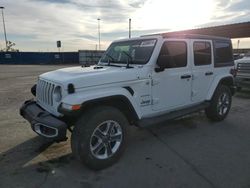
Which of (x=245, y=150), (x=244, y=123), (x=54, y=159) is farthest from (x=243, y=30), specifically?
(x=54, y=159)

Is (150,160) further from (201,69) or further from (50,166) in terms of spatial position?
(201,69)

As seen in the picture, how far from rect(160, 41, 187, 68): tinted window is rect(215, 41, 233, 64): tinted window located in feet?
4.29

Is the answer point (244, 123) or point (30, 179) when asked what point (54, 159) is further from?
point (244, 123)

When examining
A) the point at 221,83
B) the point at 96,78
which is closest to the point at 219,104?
the point at 221,83

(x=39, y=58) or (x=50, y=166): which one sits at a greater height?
(x=39, y=58)

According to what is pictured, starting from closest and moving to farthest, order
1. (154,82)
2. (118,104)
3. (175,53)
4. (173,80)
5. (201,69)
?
(118,104), (154,82), (173,80), (175,53), (201,69)

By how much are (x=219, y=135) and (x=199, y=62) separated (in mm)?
1633

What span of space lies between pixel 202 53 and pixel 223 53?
0.97 m

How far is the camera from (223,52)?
5.77m

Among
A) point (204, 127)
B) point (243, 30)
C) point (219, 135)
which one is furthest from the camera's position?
point (243, 30)

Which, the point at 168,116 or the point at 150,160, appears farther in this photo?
the point at 168,116

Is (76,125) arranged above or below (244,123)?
above

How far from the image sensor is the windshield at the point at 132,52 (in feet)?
13.9

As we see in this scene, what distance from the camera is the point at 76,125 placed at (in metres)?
3.29
